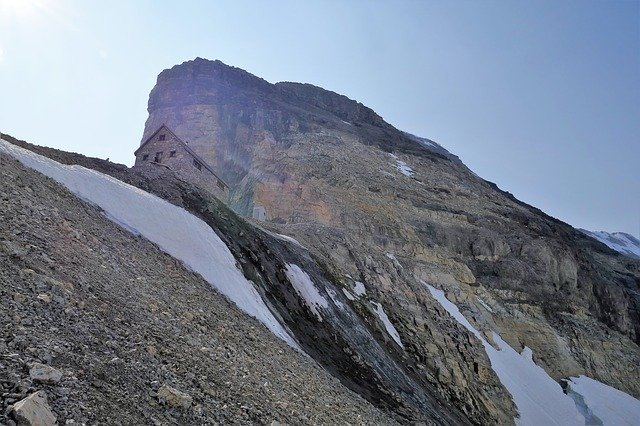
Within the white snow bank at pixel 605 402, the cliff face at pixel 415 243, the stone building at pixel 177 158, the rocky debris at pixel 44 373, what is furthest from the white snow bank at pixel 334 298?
the white snow bank at pixel 605 402

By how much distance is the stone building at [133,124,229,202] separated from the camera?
32.4 meters

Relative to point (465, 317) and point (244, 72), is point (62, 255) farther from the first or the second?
point (244, 72)

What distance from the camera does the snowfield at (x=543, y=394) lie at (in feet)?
93.7

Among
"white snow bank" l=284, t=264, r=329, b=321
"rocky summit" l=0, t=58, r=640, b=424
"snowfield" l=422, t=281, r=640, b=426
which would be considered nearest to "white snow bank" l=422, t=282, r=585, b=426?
"snowfield" l=422, t=281, r=640, b=426

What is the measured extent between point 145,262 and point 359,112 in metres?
85.9

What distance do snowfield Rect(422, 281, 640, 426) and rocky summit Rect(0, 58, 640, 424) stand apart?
0.57ft

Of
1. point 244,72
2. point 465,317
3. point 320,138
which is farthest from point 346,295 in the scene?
point 244,72

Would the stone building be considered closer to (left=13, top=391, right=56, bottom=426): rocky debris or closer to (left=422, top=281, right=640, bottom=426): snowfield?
(left=422, top=281, right=640, bottom=426): snowfield

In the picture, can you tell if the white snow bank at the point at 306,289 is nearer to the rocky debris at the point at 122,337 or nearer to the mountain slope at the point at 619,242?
the rocky debris at the point at 122,337

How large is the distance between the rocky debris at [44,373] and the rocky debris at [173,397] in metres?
1.48

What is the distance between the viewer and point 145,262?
12.7 meters

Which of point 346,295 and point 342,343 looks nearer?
point 342,343

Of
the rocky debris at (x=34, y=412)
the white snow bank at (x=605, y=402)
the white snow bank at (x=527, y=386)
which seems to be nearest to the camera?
the rocky debris at (x=34, y=412)

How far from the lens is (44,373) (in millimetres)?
5379
